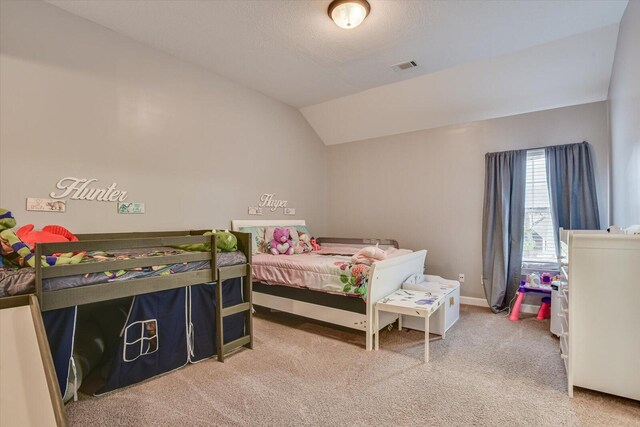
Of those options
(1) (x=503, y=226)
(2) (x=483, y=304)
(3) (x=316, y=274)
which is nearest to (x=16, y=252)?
(3) (x=316, y=274)

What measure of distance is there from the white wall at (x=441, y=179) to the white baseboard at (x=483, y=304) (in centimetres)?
7

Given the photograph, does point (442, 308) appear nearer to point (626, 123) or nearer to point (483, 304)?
point (483, 304)

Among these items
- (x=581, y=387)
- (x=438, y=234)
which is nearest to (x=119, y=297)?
(x=581, y=387)

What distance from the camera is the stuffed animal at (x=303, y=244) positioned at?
13.5ft

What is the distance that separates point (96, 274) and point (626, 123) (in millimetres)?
3870

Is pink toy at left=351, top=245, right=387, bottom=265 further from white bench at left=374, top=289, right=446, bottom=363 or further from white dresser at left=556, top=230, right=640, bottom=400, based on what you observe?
white dresser at left=556, top=230, right=640, bottom=400

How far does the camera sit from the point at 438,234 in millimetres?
4438

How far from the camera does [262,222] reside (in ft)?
14.0

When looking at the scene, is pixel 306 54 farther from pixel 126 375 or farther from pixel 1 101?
pixel 126 375

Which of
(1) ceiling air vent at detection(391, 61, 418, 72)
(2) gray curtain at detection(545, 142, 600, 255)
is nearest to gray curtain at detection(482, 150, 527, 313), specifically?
(2) gray curtain at detection(545, 142, 600, 255)

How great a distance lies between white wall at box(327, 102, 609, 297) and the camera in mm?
3631

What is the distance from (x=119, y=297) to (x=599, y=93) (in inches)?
192

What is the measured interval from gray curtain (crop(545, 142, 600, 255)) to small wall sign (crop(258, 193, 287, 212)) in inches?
133

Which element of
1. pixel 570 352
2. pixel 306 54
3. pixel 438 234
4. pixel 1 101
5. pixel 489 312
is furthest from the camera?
pixel 438 234
